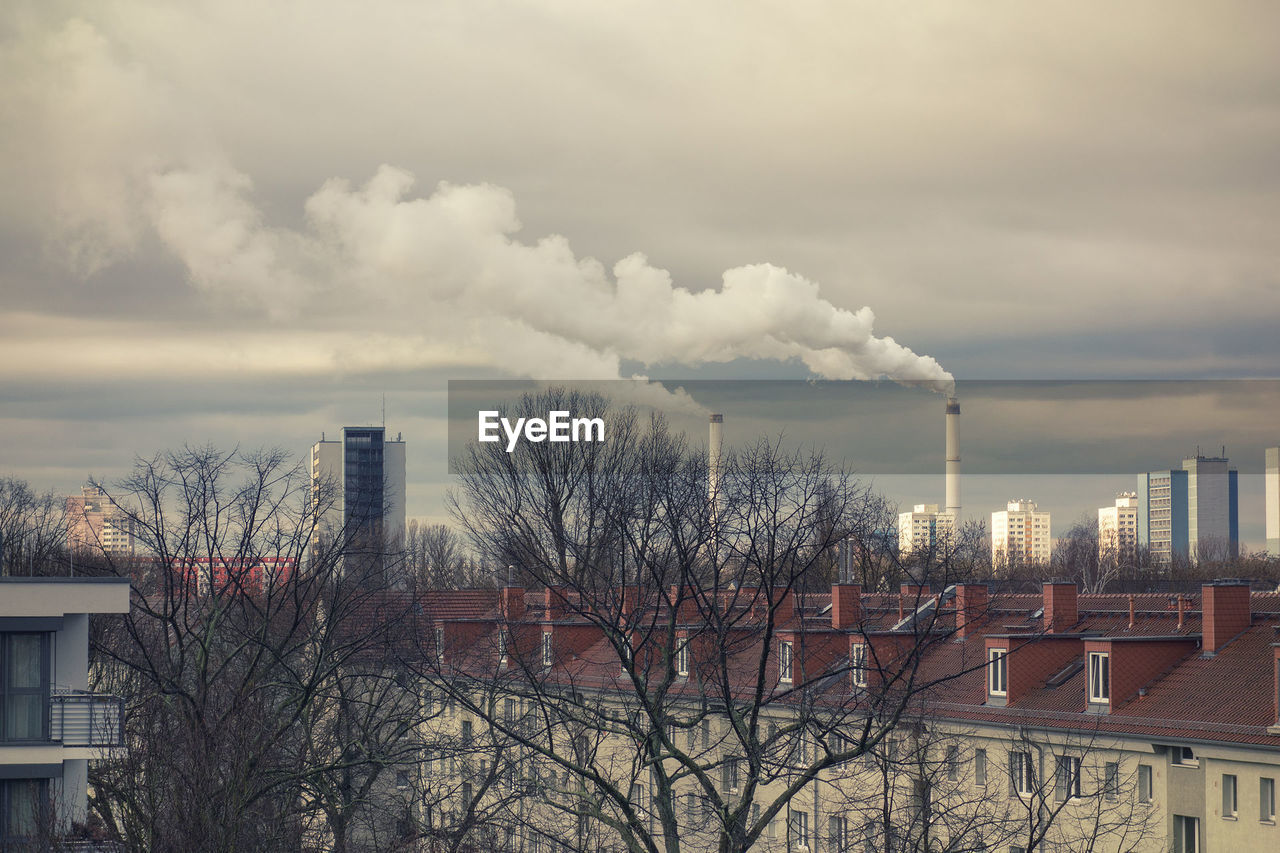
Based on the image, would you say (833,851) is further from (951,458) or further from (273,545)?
(951,458)

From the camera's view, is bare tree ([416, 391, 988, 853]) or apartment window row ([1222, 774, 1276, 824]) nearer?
bare tree ([416, 391, 988, 853])

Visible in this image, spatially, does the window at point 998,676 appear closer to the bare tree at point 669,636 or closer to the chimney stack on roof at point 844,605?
the bare tree at point 669,636

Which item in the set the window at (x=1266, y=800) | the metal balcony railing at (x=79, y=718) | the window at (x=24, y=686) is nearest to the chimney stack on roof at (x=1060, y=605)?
the window at (x=1266, y=800)

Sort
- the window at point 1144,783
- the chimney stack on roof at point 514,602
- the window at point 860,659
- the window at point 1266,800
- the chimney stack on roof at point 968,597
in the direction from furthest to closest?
the chimney stack on roof at point 514,602 < the chimney stack on roof at point 968,597 < the window at point 860,659 < the window at point 1144,783 < the window at point 1266,800

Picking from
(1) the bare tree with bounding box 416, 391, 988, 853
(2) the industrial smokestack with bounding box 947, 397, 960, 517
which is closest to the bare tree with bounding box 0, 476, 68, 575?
(1) the bare tree with bounding box 416, 391, 988, 853

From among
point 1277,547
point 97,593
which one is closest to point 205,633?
point 97,593

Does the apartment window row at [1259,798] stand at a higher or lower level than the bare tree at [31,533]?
lower

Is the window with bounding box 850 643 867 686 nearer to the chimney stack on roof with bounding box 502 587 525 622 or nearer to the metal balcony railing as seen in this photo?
the chimney stack on roof with bounding box 502 587 525 622
